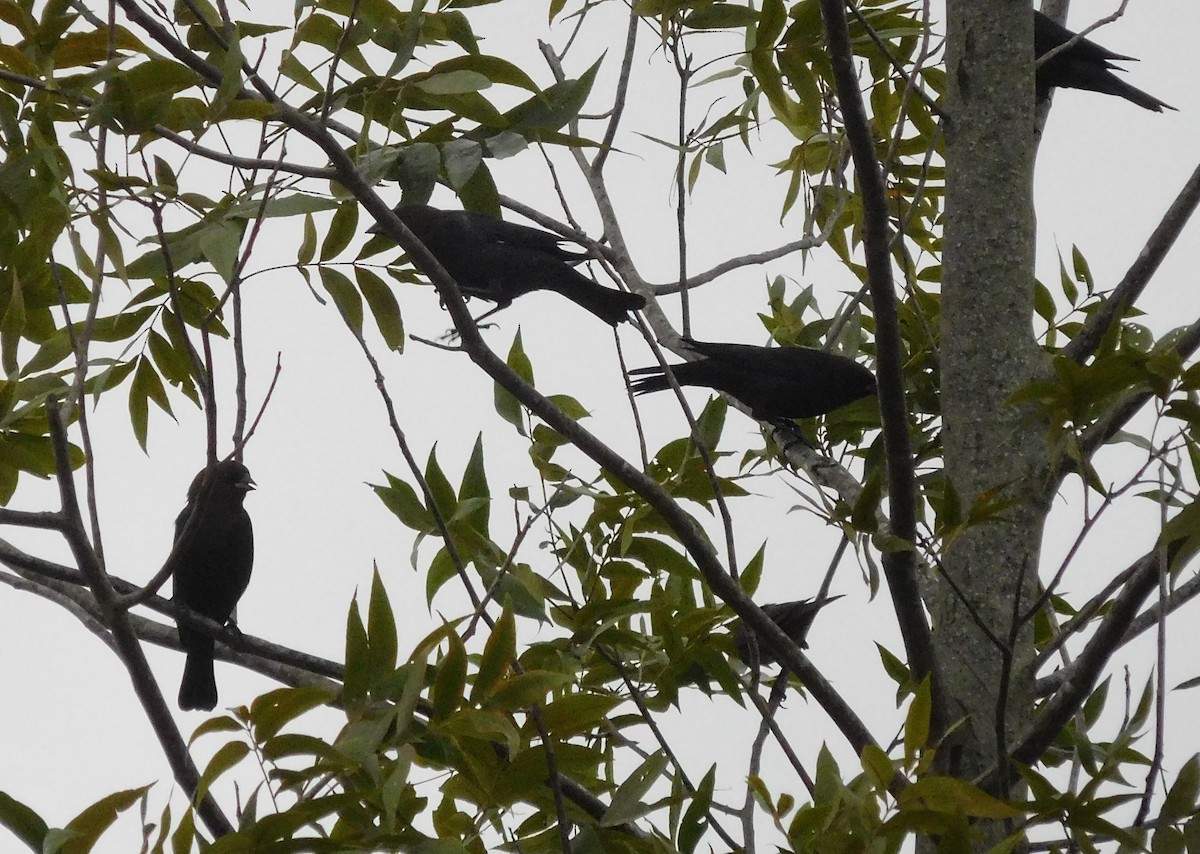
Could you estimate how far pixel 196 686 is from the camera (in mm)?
4965

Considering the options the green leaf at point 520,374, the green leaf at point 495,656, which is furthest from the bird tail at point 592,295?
the green leaf at point 495,656

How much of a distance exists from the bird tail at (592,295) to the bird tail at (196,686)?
2025 mm

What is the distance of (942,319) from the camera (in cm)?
299

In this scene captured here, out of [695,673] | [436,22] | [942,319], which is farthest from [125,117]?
[942,319]

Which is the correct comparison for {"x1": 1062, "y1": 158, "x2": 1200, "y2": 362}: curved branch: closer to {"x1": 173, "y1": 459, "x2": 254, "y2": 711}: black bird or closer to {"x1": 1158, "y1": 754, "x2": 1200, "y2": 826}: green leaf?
{"x1": 1158, "y1": 754, "x2": 1200, "y2": 826}: green leaf

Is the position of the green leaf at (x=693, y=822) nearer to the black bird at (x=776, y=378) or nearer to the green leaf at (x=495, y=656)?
the green leaf at (x=495, y=656)

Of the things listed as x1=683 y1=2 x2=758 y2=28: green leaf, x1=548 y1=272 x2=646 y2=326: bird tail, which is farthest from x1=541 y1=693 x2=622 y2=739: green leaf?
x1=548 y1=272 x2=646 y2=326: bird tail

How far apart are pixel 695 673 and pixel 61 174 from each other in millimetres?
1643

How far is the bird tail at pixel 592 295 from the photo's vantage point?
461cm

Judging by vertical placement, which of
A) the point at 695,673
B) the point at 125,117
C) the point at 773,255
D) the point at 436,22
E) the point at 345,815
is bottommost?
the point at 345,815

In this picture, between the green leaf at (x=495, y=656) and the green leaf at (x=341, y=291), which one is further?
the green leaf at (x=341, y=291)

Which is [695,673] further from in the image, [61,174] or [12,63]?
[12,63]

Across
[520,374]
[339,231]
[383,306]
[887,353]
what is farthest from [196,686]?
[887,353]

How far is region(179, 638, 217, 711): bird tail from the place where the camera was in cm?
495
